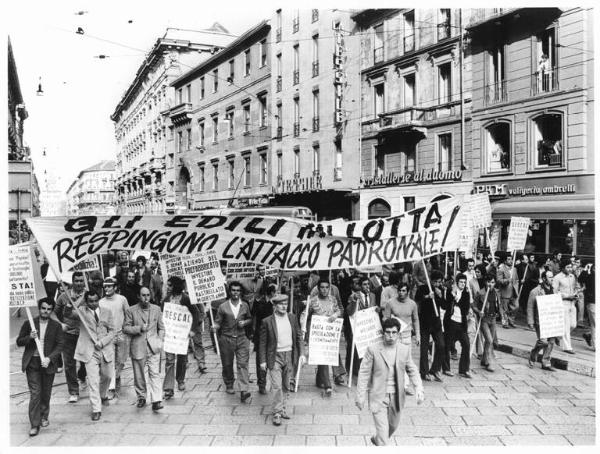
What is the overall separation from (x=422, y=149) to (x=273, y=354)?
19.2 m

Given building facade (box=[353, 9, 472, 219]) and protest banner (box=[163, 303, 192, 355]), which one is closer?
protest banner (box=[163, 303, 192, 355])

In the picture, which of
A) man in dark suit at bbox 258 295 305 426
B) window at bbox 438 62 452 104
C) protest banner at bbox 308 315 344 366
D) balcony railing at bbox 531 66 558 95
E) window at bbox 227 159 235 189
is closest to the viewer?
man in dark suit at bbox 258 295 305 426

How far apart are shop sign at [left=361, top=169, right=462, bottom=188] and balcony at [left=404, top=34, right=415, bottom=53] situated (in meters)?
5.60

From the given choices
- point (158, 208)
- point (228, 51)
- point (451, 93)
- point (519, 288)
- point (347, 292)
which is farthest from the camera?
point (158, 208)

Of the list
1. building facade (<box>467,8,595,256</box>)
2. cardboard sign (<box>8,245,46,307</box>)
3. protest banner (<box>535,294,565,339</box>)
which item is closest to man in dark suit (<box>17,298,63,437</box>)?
cardboard sign (<box>8,245,46,307</box>)

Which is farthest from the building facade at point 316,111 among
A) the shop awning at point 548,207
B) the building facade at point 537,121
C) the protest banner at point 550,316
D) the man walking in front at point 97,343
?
the man walking in front at point 97,343

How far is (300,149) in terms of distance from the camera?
32.8 m

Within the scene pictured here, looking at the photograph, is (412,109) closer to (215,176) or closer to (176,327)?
(176,327)

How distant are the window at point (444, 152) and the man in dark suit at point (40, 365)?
1970 centimetres

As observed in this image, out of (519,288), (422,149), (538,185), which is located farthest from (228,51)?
(519,288)

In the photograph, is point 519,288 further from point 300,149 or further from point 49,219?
point 300,149

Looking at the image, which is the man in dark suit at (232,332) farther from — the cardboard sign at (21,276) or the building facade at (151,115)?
the building facade at (151,115)

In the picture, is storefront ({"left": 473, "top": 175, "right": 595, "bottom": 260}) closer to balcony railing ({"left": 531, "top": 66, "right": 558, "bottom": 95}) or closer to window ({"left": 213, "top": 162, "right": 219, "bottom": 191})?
balcony railing ({"left": 531, "top": 66, "right": 558, "bottom": 95})

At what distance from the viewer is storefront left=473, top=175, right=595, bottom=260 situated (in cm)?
1644
